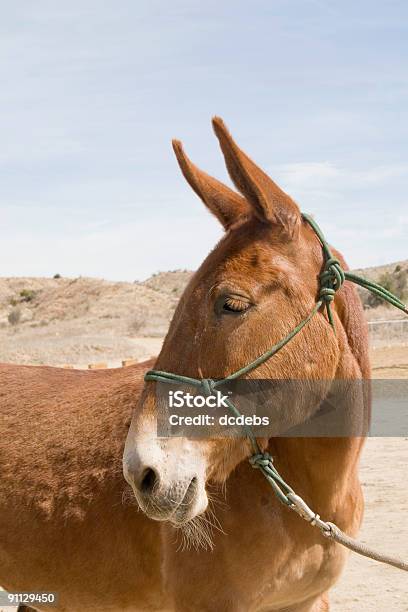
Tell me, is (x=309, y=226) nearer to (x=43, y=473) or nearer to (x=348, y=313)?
(x=348, y=313)

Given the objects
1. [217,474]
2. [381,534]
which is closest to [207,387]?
[217,474]

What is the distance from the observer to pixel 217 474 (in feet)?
10.3

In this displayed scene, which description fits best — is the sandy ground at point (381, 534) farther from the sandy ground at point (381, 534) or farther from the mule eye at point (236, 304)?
the mule eye at point (236, 304)

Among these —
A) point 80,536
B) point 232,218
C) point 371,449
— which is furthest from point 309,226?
point 371,449

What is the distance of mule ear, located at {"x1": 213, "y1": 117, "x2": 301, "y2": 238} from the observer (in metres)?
3.09

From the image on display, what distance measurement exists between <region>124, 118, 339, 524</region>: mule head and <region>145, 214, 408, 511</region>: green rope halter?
1.0 inches

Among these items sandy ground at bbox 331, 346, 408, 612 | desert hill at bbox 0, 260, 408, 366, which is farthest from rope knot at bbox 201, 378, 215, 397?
desert hill at bbox 0, 260, 408, 366

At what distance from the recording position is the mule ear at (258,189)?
3.09 metres

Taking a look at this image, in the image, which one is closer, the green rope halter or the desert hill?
the green rope halter

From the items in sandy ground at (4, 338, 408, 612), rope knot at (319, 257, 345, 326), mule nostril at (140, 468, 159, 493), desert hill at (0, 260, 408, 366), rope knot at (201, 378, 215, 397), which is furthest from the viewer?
desert hill at (0, 260, 408, 366)

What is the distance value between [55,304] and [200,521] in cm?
6700

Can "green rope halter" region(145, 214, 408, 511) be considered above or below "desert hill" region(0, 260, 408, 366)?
below

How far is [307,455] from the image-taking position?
3.35 m

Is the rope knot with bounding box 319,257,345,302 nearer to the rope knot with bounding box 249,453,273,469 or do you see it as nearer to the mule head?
the mule head
